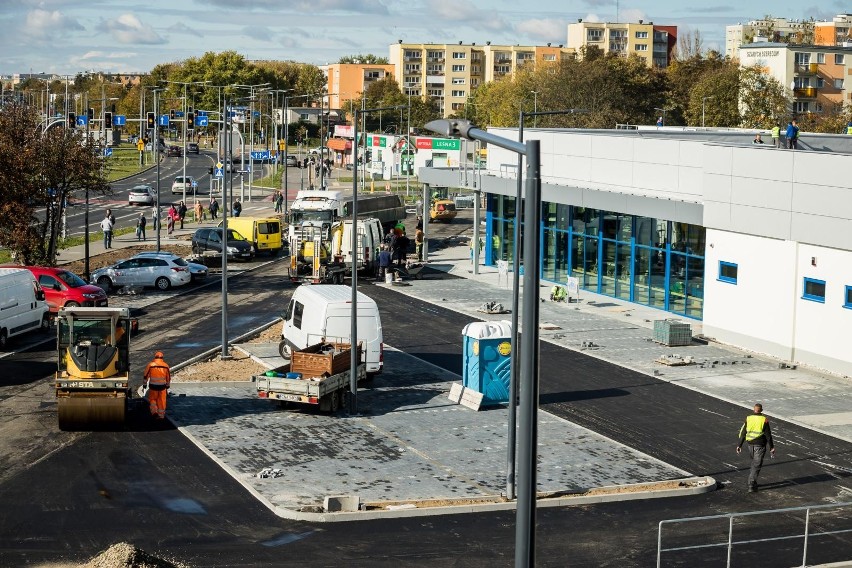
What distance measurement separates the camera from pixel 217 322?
43.3 meters

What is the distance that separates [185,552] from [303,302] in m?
14.9

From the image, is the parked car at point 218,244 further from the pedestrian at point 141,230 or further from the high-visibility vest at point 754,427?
the high-visibility vest at point 754,427

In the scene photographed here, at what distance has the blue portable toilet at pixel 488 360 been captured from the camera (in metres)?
30.9

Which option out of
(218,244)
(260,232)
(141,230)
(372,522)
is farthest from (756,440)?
(141,230)

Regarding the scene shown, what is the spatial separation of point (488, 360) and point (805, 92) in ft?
313

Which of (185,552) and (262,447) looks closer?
(185,552)

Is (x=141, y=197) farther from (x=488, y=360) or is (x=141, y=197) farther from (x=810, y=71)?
(x=488, y=360)

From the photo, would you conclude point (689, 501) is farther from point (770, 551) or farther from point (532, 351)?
point (532, 351)

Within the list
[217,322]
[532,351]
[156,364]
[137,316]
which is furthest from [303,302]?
[532,351]

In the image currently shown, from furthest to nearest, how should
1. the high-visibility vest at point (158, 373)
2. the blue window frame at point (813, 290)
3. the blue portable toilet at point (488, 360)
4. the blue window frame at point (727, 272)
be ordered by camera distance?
the blue window frame at point (727, 272) → the blue window frame at point (813, 290) → the blue portable toilet at point (488, 360) → the high-visibility vest at point (158, 373)

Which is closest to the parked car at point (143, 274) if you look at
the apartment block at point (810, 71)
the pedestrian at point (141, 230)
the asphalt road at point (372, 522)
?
the asphalt road at point (372, 522)

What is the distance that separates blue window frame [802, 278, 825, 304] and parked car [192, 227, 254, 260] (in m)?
31.2

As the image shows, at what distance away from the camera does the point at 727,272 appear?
39.8m

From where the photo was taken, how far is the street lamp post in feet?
36.8
